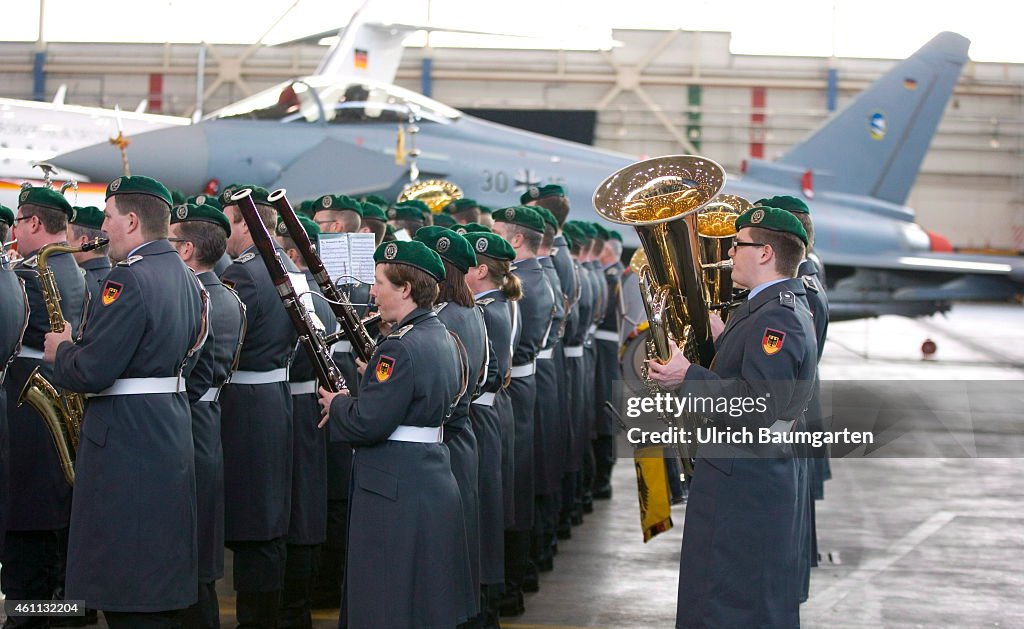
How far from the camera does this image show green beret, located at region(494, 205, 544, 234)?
20.3ft

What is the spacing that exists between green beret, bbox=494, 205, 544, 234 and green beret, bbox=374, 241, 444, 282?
2.17m

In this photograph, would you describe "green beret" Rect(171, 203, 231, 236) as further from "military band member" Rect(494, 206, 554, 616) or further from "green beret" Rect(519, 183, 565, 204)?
"green beret" Rect(519, 183, 565, 204)

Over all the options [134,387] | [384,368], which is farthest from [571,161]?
[384,368]

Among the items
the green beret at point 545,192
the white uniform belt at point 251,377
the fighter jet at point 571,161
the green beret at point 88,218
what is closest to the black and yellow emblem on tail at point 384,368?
the white uniform belt at point 251,377

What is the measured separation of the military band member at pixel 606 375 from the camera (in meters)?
9.88

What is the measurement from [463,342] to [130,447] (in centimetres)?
129

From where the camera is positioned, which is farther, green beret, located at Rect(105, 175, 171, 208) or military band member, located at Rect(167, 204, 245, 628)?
military band member, located at Rect(167, 204, 245, 628)

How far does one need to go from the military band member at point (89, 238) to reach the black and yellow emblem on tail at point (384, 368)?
8.11 feet

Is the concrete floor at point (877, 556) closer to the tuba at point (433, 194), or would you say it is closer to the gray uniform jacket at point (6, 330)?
the gray uniform jacket at point (6, 330)

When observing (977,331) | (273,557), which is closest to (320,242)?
(273,557)

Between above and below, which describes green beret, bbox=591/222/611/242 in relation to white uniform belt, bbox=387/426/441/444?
above

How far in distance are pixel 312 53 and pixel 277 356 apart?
28.5 meters

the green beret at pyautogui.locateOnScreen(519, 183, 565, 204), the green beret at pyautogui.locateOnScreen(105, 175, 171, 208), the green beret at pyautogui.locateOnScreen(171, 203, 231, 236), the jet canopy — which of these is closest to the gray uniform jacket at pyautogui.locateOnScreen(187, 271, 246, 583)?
the green beret at pyautogui.locateOnScreen(171, 203, 231, 236)

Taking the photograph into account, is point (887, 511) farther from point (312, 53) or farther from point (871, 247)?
point (312, 53)
